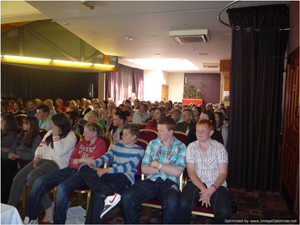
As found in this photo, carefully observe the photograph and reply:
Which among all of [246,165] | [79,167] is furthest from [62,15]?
[246,165]

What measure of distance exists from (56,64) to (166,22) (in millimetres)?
5776

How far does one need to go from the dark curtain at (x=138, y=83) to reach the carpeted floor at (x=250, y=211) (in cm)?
1247

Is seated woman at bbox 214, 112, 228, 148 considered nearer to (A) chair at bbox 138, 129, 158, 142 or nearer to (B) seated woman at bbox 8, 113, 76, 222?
(A) chair at bbox 138, 129, 158, 142

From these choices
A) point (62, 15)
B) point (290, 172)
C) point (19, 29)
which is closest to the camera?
point (290, 172)

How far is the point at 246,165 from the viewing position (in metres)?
3.76

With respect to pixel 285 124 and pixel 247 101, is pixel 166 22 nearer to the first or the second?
pixel 247 101

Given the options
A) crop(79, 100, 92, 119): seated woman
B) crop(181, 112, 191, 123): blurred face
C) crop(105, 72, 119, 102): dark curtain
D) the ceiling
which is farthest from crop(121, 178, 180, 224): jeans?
crop(105, 72, 119, 102): dark curtain

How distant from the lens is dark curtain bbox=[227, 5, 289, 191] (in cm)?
358

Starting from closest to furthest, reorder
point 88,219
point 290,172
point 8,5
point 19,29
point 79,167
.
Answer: point 88,219 < point 79,167 < point 290,172 < point 8,5 < point 19,29

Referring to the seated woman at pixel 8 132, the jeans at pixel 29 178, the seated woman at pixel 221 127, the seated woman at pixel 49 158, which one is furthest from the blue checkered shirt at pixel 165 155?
the seated woman at pixel 8 132

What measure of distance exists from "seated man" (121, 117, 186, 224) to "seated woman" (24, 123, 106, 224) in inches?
24.4

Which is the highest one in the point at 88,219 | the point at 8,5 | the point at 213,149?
the point at 8,5

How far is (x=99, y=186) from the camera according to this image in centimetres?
251

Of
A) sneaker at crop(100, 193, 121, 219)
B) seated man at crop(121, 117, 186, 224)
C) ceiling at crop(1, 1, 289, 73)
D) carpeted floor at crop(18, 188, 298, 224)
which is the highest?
ceiling at crop(1, 1, 289, 73)
